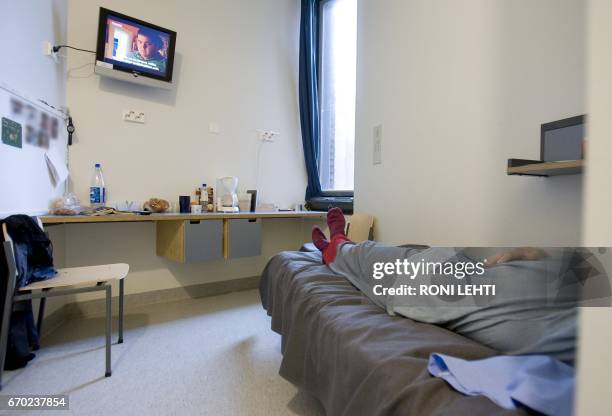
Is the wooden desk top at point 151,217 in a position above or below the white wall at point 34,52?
below

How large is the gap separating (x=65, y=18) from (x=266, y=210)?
81.0 inches

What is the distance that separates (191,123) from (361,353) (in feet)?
8.10

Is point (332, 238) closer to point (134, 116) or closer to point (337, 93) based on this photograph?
point (134, 116)

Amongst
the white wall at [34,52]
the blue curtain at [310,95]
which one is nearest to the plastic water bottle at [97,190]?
the white wall at [34,52]

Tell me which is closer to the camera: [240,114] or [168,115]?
[168,115]

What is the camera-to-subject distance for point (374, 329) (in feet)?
2.72

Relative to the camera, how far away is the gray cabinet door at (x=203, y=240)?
210cm

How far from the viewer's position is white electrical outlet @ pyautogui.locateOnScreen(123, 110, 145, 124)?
2.28 m

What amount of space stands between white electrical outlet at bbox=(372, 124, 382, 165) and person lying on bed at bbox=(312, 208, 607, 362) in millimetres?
1210

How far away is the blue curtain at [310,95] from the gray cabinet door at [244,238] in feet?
3.24

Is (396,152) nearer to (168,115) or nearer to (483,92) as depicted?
(483,92)

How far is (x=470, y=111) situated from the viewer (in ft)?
4.89

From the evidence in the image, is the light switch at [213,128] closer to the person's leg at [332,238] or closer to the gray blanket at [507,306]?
the person's leg at [332,238]

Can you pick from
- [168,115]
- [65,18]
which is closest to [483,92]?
[168,115]
